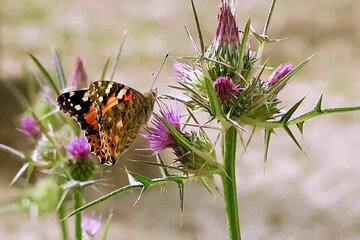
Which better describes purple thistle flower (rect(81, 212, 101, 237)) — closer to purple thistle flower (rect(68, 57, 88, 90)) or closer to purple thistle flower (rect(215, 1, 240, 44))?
purple thistle flower (rect(68, 57, 88, 90))

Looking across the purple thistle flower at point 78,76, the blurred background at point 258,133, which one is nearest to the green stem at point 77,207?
the purple thistle flower at point 78,76

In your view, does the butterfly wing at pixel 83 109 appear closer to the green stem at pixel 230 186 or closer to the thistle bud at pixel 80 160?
the thistle bud at pixel 80 160

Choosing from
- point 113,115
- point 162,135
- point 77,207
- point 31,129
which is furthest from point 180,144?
point 31,129

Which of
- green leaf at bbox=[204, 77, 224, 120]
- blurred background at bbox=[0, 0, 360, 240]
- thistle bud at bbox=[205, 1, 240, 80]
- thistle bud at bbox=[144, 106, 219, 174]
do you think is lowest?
blurred background at bbox=[0, 0, 360, 240]

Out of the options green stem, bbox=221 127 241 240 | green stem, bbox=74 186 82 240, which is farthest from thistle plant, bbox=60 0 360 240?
green stem, bbox=74 186 82 240

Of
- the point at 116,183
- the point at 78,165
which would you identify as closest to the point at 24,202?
the point at 78,165

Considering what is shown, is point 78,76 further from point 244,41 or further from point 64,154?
point 244,41
